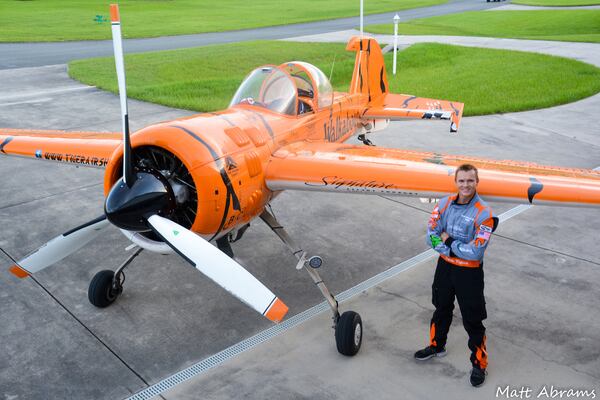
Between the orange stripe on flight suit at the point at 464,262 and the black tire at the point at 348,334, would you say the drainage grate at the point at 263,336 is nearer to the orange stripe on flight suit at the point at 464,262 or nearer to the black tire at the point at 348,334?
the black tire at the point at 348,334

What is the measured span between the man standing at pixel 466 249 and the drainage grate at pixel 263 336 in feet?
5.32

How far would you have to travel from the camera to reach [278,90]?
256 inches

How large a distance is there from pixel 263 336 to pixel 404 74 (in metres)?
15.3

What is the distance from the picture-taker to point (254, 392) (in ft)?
15.3

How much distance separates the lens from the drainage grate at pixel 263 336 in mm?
4762

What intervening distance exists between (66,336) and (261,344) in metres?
1.90

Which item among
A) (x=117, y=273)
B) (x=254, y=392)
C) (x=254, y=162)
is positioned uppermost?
(x=254, y=162)

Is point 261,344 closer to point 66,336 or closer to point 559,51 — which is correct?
point 66,336

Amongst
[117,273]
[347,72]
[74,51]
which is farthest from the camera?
[74,51]

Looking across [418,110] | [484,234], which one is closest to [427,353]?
[484,234]

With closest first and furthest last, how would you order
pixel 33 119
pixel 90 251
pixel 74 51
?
pixel 90 251
pixel 33 119
pixel 74 51

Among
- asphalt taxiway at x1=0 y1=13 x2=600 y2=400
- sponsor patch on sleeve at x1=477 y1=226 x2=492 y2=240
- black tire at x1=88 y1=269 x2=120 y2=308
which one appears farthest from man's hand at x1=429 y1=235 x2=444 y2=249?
black tire at x1=88 y1=269 x2=120 y2=308

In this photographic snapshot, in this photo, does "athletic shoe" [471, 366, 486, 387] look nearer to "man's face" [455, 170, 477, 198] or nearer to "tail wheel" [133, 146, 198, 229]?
"man's face" [455, 170, 477, 198]

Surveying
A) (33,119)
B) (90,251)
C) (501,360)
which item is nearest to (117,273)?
(90,251)
